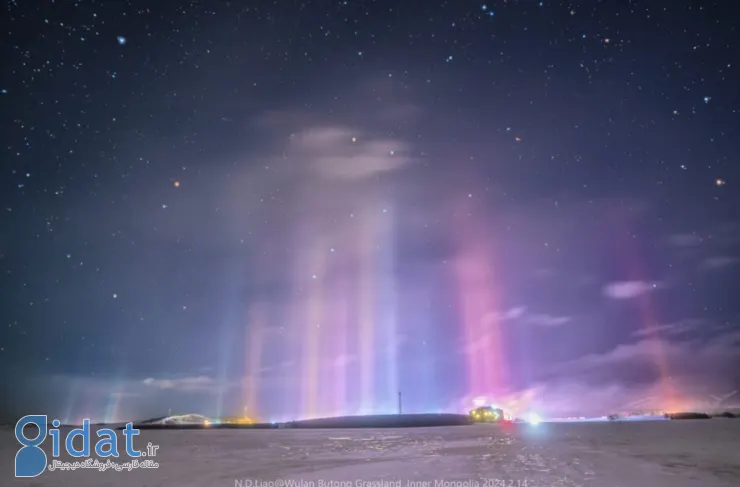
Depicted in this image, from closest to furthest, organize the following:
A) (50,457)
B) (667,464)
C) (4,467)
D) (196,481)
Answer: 1. (196,481)
2. (667,464)
3. (4,467)
4. (50,457)

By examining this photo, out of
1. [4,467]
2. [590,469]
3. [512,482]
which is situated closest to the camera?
[512,482]

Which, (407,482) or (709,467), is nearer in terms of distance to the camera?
(407,482)

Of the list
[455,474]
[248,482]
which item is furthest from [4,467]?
[455,474]

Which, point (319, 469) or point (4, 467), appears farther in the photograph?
point (4, 467)

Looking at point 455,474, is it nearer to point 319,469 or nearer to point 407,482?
point 407,482

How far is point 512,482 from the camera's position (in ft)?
56.0

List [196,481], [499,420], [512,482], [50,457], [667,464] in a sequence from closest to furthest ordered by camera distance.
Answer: [512,482]
[196,481]
[667,464]
[50,457]
[499,420]

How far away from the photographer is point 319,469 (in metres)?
21.8

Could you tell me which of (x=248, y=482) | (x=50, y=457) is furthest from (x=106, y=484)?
(x=50, y=457)

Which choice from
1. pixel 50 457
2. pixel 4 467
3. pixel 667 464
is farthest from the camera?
pixel 50 457

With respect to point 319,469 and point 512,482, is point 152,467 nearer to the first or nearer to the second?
point 319,469

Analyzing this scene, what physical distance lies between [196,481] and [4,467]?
13.4 metres

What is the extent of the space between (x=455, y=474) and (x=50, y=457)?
24.6 m

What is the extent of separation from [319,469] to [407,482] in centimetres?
555
